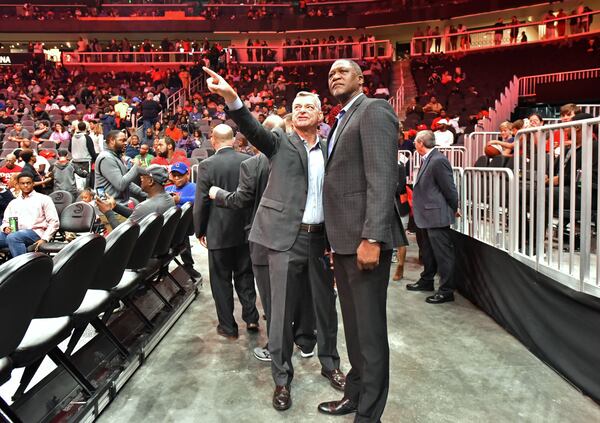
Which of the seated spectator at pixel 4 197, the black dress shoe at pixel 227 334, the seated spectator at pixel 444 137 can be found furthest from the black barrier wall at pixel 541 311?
the seated spectator at pixel 4 197

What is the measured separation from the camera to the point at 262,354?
2.96 metres

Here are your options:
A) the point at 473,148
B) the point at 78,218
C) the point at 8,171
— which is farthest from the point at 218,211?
the point at 8,171

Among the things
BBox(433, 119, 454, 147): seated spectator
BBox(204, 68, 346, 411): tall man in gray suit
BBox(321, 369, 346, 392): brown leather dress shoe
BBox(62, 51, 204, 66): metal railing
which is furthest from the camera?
BBox(62, 51, 204, 66): metal railing

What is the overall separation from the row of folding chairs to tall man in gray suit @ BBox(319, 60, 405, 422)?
1.12m

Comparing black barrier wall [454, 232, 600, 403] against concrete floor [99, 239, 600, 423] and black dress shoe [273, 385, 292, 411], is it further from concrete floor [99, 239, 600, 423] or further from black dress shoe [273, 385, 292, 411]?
black dress shoe [273, 385, 292, 411]

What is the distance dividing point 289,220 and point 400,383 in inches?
42.3

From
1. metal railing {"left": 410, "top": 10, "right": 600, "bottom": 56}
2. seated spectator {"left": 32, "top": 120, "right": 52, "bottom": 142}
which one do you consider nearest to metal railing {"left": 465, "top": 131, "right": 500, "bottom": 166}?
seated spectator {"left": 32, "top": 120, "right": 52, "bottom": 142}

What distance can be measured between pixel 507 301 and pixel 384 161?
6.50 feet

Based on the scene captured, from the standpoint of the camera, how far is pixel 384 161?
186 cm

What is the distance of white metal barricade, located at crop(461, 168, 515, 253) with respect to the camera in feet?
11.3

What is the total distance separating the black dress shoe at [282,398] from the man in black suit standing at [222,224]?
0.98 metres

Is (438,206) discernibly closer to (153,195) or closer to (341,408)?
(341,408)

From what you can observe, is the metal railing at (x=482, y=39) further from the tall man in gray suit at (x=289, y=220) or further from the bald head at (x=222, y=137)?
the tall man in gray suit at (x=289, y=220)

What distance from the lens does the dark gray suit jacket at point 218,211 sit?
10.7 feet
